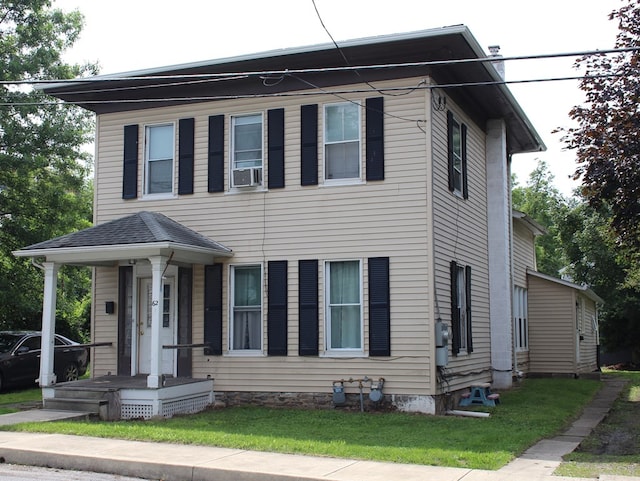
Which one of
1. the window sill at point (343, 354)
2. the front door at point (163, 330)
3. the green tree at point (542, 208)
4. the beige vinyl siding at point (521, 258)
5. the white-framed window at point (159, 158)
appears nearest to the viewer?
the window sill at point (343, 354)

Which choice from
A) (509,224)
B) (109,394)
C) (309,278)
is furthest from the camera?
(509,224)

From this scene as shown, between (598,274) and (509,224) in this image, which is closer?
(509,224)

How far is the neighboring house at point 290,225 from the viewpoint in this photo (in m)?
13.4

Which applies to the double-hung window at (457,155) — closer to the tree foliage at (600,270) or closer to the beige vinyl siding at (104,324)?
the beige vinyl siding at (104,324)

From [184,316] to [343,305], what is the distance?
11.3 feet

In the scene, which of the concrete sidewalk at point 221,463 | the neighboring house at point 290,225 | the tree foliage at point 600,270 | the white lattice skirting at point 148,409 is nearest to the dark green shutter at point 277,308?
the neighboring house at point 290,225

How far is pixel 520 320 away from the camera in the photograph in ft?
66.5

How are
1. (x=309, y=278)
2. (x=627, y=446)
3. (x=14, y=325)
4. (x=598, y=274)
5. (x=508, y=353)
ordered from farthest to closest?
(x=598, y=274)
(x=14, y=325)
(x=508, y=353)
(x=309, y=278)
(x=627, y=446)

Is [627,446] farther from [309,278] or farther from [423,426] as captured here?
[309,278]

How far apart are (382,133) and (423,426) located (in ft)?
17.8

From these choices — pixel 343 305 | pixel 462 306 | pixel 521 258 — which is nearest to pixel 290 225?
pixel 343 305

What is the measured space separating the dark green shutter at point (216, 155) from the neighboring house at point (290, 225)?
3cm

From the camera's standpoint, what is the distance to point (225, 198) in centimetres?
1491

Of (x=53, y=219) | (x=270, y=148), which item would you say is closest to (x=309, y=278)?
(x=270, y=148)
